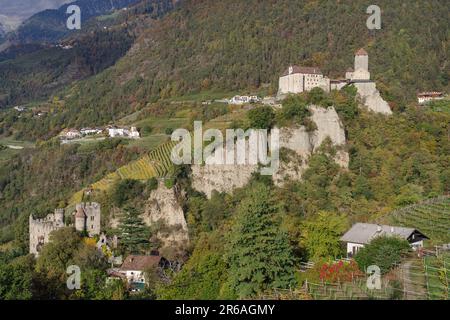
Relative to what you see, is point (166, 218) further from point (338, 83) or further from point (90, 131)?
point (90, 131)

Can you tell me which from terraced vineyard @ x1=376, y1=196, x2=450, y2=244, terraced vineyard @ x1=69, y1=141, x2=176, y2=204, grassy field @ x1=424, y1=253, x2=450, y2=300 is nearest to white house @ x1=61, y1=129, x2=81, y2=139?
terraced vineyard @ x1=69, y1=141, x2=176, y2=204

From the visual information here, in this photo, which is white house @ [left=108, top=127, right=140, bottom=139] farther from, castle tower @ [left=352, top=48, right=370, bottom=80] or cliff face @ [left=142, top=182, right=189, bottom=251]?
cliff face @ [left=142, top=182, right=189, bottom=251]

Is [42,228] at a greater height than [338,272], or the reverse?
[42,228]

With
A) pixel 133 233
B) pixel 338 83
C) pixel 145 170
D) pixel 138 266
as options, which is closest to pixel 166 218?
pixel 133 233

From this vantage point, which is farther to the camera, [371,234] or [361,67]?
[361,67]

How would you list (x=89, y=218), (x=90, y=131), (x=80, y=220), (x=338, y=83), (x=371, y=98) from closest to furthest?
(x=80, y=220), (x=89, y=218), (x=371, y=98), (x=338, y=83), (x=90, y=131)
